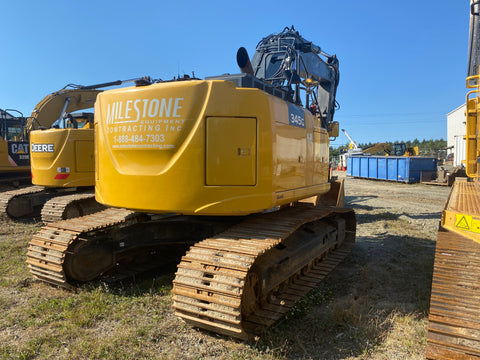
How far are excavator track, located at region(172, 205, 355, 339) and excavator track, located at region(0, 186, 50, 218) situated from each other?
7.69 m

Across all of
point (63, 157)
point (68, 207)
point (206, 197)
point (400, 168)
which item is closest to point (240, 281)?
point (206, 197)

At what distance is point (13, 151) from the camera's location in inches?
501

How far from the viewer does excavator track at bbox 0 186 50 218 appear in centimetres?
957

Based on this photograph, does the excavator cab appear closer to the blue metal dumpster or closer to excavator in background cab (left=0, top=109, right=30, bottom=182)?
excavator in background cab (left=0, top=109, right=30, bottom=182)

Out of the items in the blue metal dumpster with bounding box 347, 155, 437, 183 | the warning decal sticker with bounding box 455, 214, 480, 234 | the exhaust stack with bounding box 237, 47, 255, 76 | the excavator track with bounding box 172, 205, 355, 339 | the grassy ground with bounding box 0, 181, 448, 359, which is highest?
the exhaust stack with bounding box 237, 47, 255, 76

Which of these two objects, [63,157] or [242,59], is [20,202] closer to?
[63,157]

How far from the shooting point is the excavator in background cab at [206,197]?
355 centimetres

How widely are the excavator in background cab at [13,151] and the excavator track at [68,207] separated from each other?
599 centimetres

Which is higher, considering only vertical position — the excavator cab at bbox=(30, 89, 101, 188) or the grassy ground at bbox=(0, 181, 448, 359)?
the excavator cab at bbox=(30, 89, 101, 188)

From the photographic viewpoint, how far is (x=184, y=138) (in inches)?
157

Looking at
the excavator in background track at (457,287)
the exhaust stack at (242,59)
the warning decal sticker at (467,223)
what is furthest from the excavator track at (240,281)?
the exhaust stack at (242,59)

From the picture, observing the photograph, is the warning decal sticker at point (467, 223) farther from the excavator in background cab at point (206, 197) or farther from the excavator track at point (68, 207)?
the excavator track at point (68, 207)

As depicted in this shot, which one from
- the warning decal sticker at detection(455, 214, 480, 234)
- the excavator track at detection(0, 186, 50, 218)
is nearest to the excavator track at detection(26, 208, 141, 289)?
the warning decal sticker at detection(455, 214, 480, 234)

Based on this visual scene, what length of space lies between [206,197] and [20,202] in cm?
803
